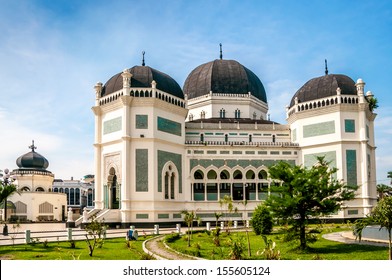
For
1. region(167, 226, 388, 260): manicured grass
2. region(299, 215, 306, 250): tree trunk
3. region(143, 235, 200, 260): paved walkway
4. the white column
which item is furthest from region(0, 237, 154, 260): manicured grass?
the white column

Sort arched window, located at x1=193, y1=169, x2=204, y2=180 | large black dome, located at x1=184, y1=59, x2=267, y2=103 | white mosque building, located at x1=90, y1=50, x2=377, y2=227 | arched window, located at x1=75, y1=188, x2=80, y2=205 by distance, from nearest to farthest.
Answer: white mosque building, located at x1=90, y1=50, x2=377, y2=227 < arched window, located at x1=193, y1=169, x2=204, y2=180 < large black dome, located at x1=184, y1=59, x2=267, y2=103 < arched window, located at x1=75, y1=188, x2=80, y2=205

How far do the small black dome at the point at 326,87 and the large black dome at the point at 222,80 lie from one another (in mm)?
6120

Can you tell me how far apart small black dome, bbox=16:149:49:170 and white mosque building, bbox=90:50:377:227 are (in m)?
21.9

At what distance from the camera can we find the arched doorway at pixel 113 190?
1252 inches

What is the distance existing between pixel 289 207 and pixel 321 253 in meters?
1.85

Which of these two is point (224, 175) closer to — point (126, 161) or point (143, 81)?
point (126, 161)

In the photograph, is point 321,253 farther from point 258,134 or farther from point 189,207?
point 258,134

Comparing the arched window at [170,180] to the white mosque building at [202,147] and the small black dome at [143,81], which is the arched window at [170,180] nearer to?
the white mosque building at [202,147]

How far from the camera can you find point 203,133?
3606 centimetres

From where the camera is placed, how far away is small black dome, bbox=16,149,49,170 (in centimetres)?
5075

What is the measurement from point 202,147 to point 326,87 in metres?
11.1

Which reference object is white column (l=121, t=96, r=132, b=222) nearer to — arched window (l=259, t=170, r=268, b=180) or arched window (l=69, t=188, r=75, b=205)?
arched window (l=259, t=170, r=268, b=180)

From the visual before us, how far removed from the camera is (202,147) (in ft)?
112
